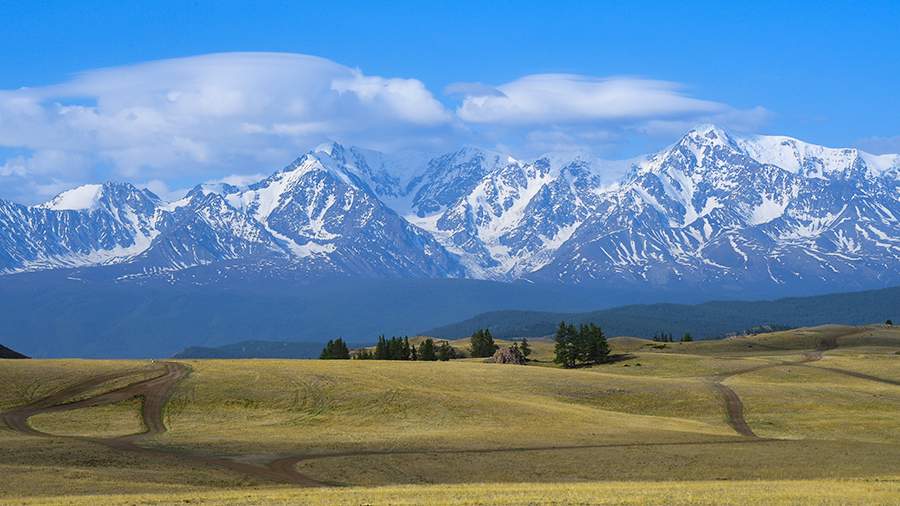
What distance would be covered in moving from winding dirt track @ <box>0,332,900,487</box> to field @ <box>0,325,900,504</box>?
0.27 m

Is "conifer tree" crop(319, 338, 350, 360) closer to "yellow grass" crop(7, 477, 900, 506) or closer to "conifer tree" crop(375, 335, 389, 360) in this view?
"conifer tree" crop(375, 335, 389, 360)

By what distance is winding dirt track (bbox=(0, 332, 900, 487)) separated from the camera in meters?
64.2

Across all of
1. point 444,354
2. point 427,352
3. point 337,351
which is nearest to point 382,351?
point 427,352

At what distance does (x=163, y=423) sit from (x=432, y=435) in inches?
807

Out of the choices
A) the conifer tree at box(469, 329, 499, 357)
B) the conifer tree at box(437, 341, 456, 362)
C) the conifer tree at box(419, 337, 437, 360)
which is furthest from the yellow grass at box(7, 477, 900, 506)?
the conifer tree at box(469, 329, 499, 357)

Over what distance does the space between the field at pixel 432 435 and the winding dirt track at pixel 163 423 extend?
0.27m

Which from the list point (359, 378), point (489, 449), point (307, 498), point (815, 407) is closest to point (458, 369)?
point (359, 378)

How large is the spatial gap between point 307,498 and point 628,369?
3801 inches

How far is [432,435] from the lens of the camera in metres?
79.2

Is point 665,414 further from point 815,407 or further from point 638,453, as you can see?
point 638,453

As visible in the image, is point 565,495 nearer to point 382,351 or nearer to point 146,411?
point 146,411

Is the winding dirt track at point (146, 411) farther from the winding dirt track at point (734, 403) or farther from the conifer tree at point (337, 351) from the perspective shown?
the conifer tree at point (337, 351)

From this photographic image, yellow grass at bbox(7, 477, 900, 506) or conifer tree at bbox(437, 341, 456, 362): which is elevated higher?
conifer tree at bbox(437, 341, 456, 362)

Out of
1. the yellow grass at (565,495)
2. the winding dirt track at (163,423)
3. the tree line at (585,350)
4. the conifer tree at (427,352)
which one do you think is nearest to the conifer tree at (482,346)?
the conifer tree at (427,352)
